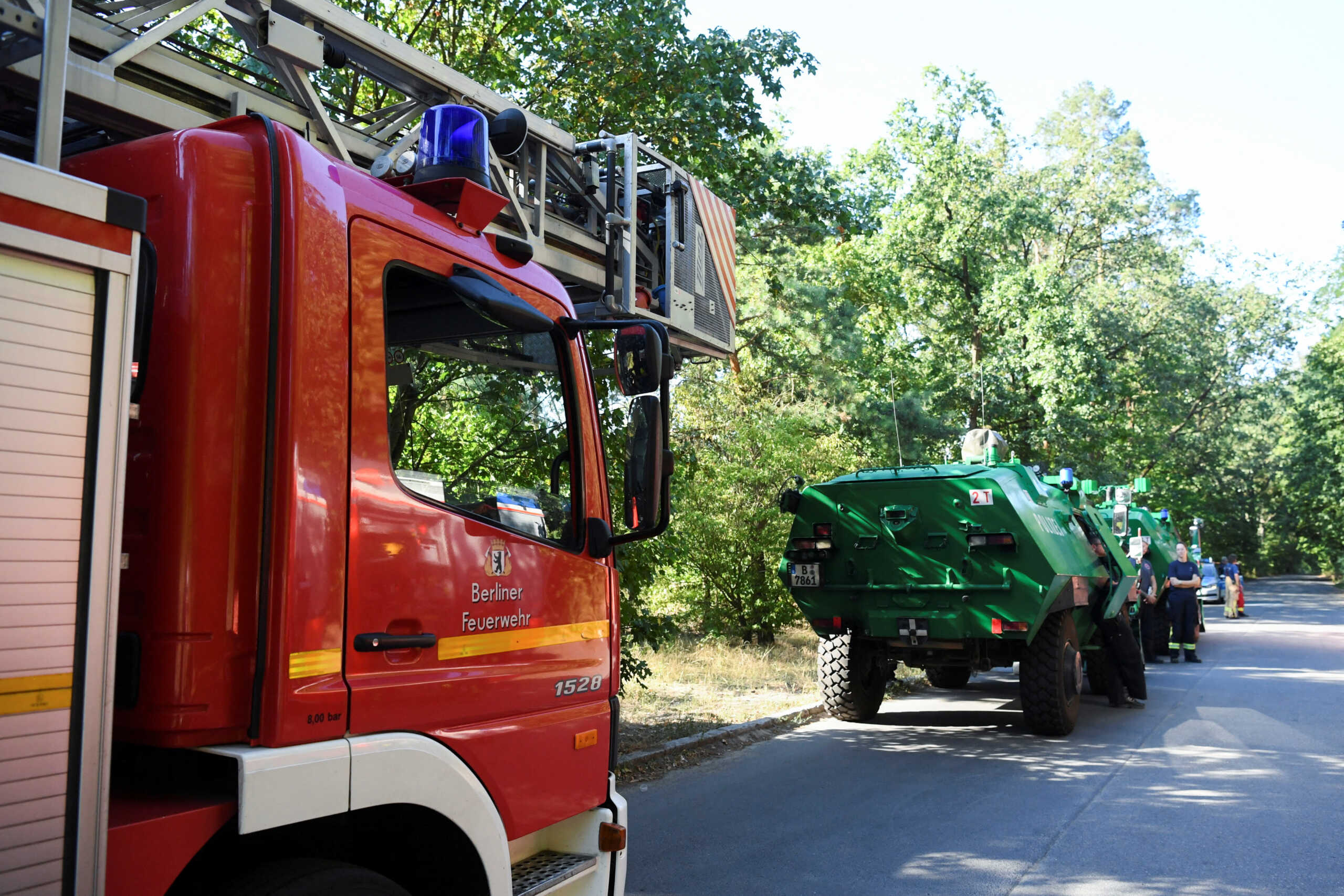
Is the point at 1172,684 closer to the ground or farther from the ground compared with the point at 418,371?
closer to the ground

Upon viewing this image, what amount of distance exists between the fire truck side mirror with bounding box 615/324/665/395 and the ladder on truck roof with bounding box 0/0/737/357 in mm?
1064

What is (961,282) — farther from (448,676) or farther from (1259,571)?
(1259,571)

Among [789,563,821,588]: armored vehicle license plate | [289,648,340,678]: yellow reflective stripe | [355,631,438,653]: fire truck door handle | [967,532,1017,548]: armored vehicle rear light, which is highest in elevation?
[967,532,1017,548]: armored vehicle rear light

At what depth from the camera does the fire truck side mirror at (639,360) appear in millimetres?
3221

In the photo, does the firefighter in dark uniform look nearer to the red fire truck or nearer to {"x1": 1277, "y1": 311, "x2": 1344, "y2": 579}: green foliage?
the red fire truck

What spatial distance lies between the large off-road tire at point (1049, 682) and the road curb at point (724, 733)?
6.83ft

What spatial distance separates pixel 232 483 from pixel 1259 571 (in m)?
81.1

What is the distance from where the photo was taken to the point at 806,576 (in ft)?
30.3

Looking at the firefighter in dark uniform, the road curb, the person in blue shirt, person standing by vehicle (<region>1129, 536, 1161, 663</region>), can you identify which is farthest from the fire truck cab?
the person in blue shirt

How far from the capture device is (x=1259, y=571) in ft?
234

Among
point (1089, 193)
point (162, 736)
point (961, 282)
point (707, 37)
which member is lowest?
point (162, 736)

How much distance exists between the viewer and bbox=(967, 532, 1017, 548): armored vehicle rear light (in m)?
8.49

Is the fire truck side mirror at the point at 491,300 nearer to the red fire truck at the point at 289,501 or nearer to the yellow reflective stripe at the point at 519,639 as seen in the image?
the red fire truck at the point at 289,501

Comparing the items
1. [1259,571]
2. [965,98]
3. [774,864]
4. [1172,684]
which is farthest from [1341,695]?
[1259,571]
